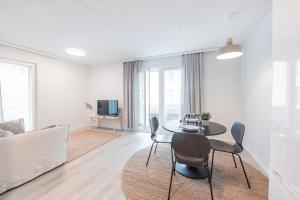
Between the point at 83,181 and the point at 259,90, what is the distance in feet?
10.7

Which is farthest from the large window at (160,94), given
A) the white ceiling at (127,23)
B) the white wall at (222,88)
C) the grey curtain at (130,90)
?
the white ceiling at (127,23)

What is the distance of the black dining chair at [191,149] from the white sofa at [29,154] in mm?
1996

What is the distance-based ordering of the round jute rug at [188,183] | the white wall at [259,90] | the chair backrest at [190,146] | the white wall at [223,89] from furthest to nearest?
the white wall at [223,89]
the white wall at [259,90]
the round jute rug at [188,183]
the chair backrest at [190,146]

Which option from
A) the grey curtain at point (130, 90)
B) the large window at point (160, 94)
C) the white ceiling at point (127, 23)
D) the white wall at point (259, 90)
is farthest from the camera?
the grey curtain at point (130, 90)

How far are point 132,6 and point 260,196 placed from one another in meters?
2.94

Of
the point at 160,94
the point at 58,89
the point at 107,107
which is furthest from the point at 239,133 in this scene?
the point at 58,89

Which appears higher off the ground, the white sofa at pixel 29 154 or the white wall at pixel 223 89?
the white wall at pixel 223 89

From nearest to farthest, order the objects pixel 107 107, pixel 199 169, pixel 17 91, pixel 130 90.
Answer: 1. pixel 199 169
2. pixel 17 91
3. pixel 130 90
4. pixel 107 107

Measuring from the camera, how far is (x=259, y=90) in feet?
8.20

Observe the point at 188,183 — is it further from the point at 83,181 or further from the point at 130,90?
the point at 130,90

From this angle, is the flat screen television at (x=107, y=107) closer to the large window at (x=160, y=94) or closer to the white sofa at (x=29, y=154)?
the large window at (x=160, y=94)

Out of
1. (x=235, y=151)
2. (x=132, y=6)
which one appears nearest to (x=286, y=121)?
(x=235, y=151)

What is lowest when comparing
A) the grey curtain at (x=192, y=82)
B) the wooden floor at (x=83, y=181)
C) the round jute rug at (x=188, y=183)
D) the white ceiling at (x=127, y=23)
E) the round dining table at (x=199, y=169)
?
the wooden floor at (x=83, y=181)

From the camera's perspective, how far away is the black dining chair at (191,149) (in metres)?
1.61
